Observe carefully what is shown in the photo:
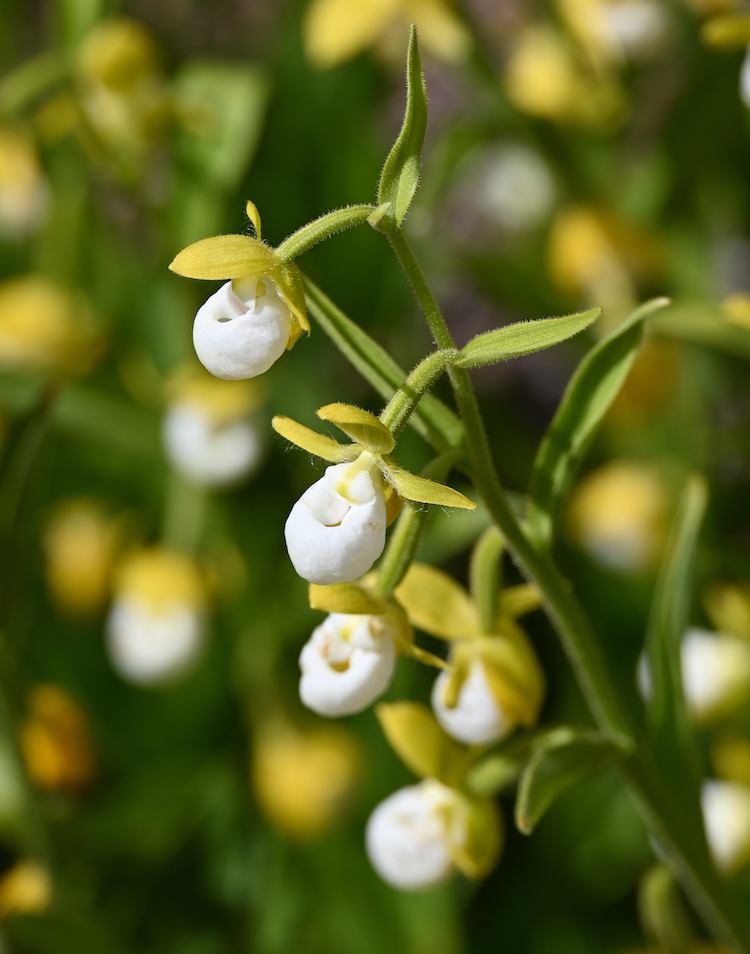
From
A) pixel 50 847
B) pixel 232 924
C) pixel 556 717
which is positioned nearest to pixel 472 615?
pixel 50 847

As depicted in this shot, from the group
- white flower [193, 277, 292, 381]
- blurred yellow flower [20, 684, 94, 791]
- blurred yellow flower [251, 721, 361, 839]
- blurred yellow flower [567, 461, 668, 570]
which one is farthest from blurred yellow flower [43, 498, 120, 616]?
white flower [193, 277, 292, 381]

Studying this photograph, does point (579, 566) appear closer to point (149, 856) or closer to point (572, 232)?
point (572, 232)

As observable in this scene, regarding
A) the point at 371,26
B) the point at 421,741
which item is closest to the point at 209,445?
the point at 371,26

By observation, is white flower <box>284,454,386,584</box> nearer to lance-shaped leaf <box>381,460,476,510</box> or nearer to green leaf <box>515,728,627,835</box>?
lance-shaped leaf <box>381,460,476,510</box>

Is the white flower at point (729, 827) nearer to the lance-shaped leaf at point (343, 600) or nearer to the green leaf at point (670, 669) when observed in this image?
the green leaf at point (670, 669)

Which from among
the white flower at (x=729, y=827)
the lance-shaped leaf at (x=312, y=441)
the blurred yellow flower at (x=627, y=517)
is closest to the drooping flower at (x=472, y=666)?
the lance-shaped leaf at (x=312, y=441)

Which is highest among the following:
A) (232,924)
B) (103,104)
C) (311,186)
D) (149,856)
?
(103,104)
